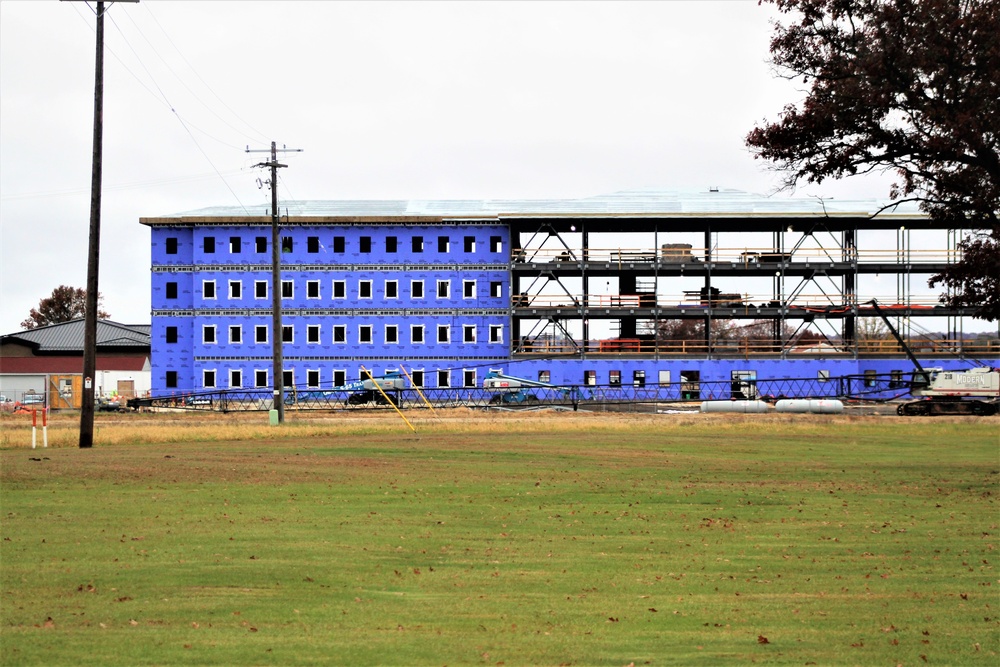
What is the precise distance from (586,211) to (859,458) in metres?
49.0

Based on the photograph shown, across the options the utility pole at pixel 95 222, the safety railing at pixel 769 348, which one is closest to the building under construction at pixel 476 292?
the safety railing at pixel 769 348

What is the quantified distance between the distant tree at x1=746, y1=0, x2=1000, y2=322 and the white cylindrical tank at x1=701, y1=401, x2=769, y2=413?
128 ft

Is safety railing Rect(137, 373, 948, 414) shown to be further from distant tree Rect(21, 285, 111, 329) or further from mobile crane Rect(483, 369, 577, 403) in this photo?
distant tree Rect(21, 285, 111, 329)

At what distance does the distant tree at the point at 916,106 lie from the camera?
850 inches

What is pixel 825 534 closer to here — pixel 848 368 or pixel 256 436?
pixel 256 436

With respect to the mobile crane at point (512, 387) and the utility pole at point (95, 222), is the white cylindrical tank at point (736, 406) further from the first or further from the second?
the utility pole at point (95, 222)

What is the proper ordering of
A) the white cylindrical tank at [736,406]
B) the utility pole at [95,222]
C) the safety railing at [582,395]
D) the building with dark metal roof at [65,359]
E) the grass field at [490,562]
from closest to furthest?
the grass field at [490,562] → the utility pole at [95,222] → the white cylindrical tank at [736,406] → the safety railing at [582,395] → the building with dark metal roof at [65,359]

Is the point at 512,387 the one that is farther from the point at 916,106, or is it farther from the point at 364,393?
the point at 916,106

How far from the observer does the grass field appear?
1030 cm

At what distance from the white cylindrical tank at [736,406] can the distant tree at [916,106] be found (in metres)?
38.9

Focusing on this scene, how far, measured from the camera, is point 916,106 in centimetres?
2253

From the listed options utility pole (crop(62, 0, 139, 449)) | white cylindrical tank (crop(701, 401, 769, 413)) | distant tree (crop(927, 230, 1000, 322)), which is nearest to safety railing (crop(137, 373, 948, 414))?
white cylindrical tank (crop(701, 401, 769, 413))

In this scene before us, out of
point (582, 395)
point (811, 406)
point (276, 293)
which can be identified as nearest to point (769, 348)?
point (582, 395)

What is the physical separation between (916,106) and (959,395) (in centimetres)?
4537
